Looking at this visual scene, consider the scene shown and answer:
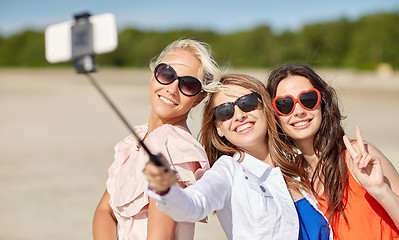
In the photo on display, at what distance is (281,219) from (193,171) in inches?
21.0

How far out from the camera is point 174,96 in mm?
2838

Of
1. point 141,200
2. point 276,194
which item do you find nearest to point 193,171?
point 141,200

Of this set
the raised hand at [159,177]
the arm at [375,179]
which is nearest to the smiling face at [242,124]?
the arm at [375,179]

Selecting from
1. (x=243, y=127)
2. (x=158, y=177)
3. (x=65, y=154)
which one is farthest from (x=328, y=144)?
(x=65, y=154)

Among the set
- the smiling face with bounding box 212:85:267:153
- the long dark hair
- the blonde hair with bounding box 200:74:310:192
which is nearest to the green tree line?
the long dark hair

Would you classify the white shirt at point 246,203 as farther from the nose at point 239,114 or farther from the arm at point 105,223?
the arm at point 105,223

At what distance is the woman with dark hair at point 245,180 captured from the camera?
2.29 meters

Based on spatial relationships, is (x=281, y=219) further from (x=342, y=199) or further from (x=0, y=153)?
(x=0, y=153)

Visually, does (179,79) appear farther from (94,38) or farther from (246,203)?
(94,38)

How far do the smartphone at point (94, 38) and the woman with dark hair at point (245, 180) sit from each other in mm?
587

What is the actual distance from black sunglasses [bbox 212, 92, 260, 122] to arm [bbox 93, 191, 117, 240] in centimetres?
90

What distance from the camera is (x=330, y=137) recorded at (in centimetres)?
316

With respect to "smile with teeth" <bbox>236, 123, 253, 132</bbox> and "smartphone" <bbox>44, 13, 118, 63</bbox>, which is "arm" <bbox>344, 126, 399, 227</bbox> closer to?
"smile with teeth" <bbox>236, 123, 253, 132</bbox>

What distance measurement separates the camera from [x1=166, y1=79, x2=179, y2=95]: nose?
282 centimetres
